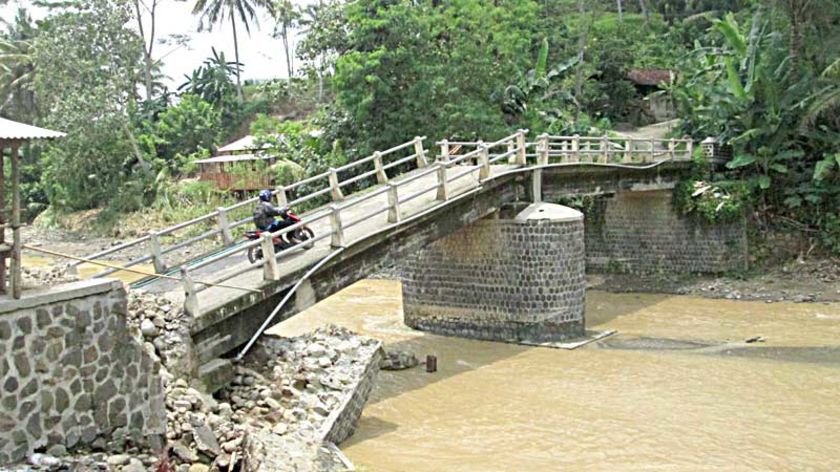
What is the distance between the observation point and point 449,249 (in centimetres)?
2066

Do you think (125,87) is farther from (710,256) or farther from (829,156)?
(829,156)

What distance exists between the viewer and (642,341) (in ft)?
67.1

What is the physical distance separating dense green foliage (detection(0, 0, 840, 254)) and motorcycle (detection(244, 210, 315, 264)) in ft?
53.2

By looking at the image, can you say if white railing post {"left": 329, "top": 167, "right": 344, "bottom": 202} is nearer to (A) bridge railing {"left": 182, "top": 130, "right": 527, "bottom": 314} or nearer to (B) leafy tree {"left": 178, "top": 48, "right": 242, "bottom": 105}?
(A) bridge railing {"left": 182, "top": 130, "right": 527, "bottom": 314}

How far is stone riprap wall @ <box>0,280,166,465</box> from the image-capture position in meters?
8.54

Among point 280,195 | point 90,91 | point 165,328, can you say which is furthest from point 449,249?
point 90,91

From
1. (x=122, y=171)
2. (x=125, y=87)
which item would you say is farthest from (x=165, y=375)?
(x=122, y=171)

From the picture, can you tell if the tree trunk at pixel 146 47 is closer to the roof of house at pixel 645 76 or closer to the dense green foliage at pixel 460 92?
the dense green foliage at pixel 460 92

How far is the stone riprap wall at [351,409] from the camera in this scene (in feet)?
38.7

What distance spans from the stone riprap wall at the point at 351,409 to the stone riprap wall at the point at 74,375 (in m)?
2.65

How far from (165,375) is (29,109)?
47.9m

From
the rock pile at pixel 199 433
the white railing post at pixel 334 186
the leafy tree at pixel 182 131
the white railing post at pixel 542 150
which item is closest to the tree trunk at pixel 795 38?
the white railing post at pixel 542 150

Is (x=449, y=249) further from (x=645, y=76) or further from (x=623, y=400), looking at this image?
(x=645, y=76)

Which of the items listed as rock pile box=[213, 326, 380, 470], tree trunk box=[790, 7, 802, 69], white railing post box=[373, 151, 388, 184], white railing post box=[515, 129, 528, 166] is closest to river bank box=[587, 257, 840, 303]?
tree trunk box=[790, 7, 802, 69]
